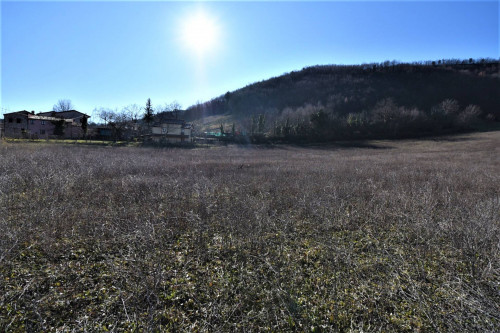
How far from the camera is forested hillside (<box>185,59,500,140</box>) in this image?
6003 cm

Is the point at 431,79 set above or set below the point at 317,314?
above

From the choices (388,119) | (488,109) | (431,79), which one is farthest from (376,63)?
(388,119)

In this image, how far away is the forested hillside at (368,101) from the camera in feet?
197

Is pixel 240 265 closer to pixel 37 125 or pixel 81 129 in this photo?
pixel 81 129

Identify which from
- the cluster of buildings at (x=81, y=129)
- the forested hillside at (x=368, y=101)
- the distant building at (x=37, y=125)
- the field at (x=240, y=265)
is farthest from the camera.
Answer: the forested hillside at (x=368, y=101)

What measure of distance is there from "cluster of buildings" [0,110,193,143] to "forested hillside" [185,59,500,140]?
22448 millimetres

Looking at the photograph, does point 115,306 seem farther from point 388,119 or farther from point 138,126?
point 388,119

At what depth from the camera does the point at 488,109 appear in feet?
277

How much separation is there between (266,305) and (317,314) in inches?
32.8

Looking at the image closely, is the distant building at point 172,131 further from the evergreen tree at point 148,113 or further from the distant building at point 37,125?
the distant building at point 37,125

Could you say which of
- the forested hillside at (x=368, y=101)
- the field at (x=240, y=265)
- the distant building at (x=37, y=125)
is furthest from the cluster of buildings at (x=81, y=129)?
the field at (x=240, y=265)

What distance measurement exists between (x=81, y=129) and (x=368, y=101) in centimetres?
11517

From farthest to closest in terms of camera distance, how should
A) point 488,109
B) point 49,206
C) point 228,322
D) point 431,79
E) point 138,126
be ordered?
point 431,79, point 488,109, point 138,126, point 49,206, point 228,322

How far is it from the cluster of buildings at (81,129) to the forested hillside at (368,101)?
2245 centimetres
